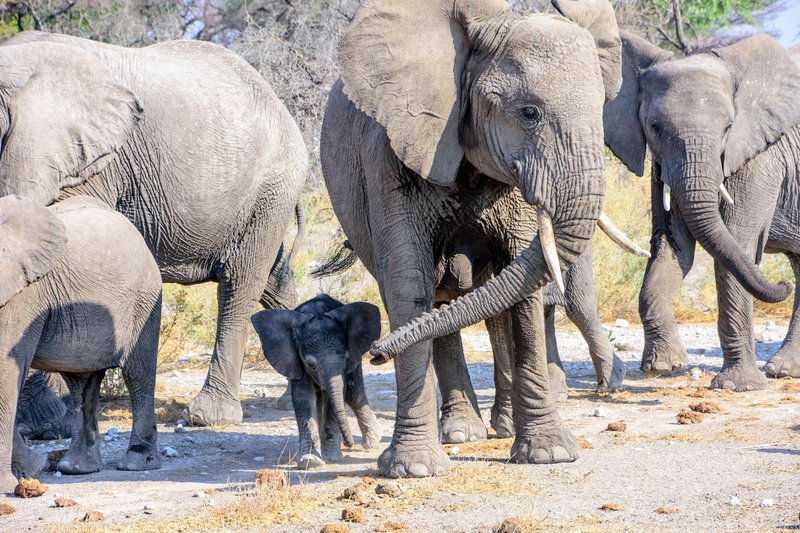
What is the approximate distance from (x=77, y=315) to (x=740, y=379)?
13.7ft

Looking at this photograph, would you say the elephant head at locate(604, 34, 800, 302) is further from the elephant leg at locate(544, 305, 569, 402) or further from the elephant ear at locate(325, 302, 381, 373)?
the elephant ear at locate(325, 302, 381, 373)

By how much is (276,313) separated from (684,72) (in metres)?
3.48

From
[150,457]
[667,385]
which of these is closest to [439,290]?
[150,457]

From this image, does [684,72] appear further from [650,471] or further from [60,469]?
[60,469]

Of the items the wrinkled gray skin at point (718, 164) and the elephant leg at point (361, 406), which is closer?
the elephant leg at point (361, 406)

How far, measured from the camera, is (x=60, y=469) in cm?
567

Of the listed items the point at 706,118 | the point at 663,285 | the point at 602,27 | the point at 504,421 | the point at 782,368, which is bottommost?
the point at 504,421

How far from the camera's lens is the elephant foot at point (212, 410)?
7199 millimetres

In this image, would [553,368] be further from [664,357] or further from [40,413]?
[40,413]

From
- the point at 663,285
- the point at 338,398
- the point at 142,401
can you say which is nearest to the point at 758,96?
the point at 663,285

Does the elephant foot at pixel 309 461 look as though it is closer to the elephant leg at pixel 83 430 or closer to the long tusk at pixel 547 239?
the elephant leg at pixel 83 430

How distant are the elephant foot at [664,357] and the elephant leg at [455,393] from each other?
6.19ft

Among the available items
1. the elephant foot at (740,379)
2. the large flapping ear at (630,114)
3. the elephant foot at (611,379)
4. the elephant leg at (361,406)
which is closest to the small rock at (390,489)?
the elephant leg at (361,406)

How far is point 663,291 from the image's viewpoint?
8.11m
